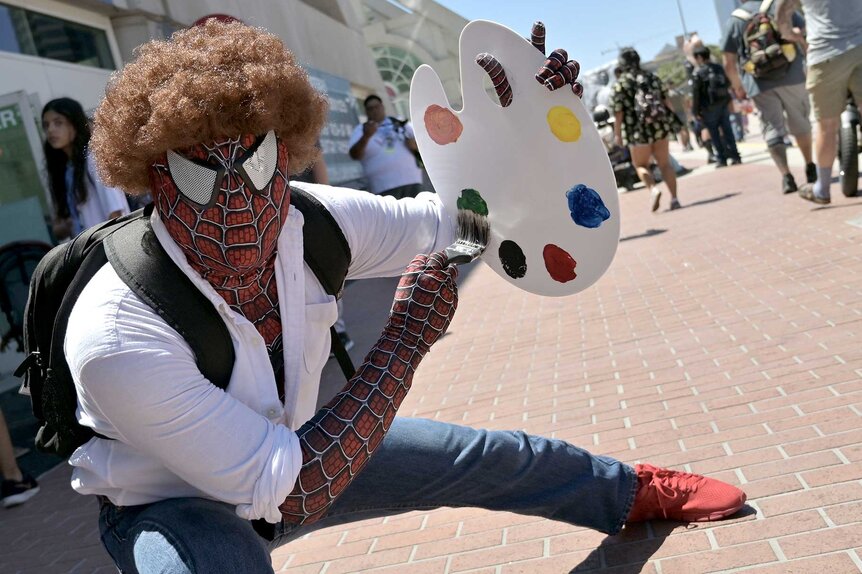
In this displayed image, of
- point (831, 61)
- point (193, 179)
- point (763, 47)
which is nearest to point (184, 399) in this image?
point (193, 179)

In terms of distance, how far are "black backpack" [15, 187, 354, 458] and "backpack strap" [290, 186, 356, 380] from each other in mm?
327

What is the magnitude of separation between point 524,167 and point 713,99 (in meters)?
13.3

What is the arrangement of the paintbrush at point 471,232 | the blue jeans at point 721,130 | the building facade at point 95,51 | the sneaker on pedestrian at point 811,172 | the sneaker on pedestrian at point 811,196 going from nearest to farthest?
the paintbrush at point 471,232, the building facade at point 95,51, the sneaker on pedestrian at point 811,196, the sneaker on pedestrian at point 811,172, the blue jeans at point 721,130

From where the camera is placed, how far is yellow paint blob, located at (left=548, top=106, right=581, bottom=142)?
229 centimetres

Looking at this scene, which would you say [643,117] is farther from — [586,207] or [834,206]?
[586,207]

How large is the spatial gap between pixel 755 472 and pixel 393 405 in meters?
1.54

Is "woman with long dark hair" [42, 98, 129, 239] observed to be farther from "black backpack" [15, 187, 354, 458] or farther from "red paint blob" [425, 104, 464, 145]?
"black backpack" [15, 187, 354, 458]

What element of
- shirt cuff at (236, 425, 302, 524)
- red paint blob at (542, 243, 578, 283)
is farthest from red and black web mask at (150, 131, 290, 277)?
red paint blob at (542, 243, 578, 283)

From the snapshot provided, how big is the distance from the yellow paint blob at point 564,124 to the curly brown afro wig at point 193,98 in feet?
1.90

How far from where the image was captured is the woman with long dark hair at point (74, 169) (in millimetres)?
5090

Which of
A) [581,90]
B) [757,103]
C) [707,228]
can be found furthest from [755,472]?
[757,103]

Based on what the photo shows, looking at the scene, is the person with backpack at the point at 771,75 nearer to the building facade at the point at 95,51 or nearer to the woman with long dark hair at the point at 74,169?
the building facade at the point at 95,51

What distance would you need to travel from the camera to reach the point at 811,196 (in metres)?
7.89

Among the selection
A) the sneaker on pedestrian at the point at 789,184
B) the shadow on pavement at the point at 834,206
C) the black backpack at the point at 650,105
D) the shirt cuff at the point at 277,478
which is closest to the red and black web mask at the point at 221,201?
the shirt cuff at the point at 277,478
